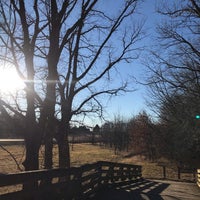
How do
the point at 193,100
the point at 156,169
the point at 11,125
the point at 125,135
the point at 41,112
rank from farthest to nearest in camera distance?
the point at 125,135 < the point at 156,169 < the point at 193,100 < the point at 41,112 < the point at 11,125

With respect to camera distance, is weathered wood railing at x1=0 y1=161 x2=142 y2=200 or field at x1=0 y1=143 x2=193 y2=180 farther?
field at x1=0 y1=143 x2=193 y2=180

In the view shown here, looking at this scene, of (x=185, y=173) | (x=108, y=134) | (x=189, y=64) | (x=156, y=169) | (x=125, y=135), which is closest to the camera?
(x=189, y=64)

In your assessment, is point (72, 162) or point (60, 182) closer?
point (60, 182)

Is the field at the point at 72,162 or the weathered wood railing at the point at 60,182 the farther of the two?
the field at the point at 72,162

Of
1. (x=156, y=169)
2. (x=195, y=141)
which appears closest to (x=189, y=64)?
(x=195, y=141)

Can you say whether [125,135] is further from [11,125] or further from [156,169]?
[11,125]

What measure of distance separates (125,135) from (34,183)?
70.3 meters

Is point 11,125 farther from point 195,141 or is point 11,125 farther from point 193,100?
point 195,141

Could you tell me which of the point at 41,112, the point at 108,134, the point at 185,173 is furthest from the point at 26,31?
the point at 108,134

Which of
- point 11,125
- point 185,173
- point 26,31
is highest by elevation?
point 26,31

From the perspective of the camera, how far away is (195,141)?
33.0 meters

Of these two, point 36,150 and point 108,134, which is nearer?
point 36,150

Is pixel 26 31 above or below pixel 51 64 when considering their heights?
above

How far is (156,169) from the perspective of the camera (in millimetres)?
35719
